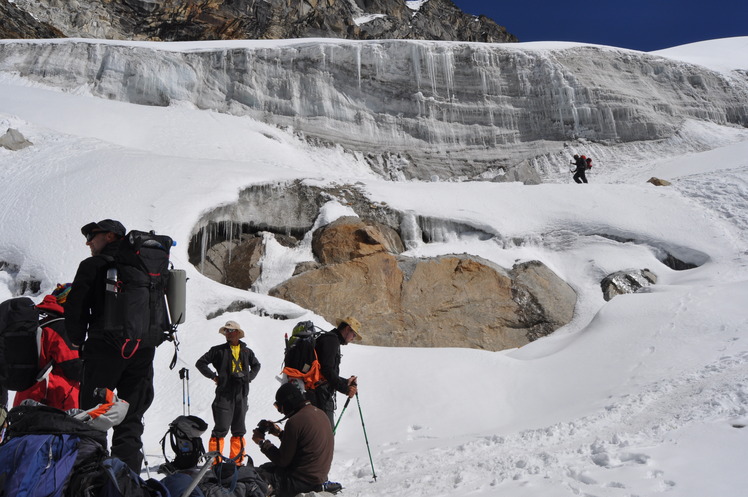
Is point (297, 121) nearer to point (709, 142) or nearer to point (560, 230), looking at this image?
point (560, 230)

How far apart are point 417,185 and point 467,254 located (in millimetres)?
3195

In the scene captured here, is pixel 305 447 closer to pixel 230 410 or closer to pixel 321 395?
pixel 321 395

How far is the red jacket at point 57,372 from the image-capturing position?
403 centimetres

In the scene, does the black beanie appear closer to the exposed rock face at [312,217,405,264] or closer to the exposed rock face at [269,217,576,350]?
the exposed rock face at [269,217,576,350]

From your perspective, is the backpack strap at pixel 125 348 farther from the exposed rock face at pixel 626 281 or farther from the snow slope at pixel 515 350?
the exposed rock face at pixel 626 281

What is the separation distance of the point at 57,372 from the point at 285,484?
5.62 ft

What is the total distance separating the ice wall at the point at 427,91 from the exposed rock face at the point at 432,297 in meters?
12.5

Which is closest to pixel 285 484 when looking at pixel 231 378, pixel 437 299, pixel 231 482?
pixel 231 482

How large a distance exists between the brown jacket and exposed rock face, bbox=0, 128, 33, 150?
474 inches

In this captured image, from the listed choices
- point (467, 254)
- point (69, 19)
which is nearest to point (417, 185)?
point (467, 254)

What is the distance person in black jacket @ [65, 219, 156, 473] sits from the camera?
152 inches

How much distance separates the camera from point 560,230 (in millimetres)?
13227

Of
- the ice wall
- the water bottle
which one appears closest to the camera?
the water bottle

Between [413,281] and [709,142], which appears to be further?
[709,142]
